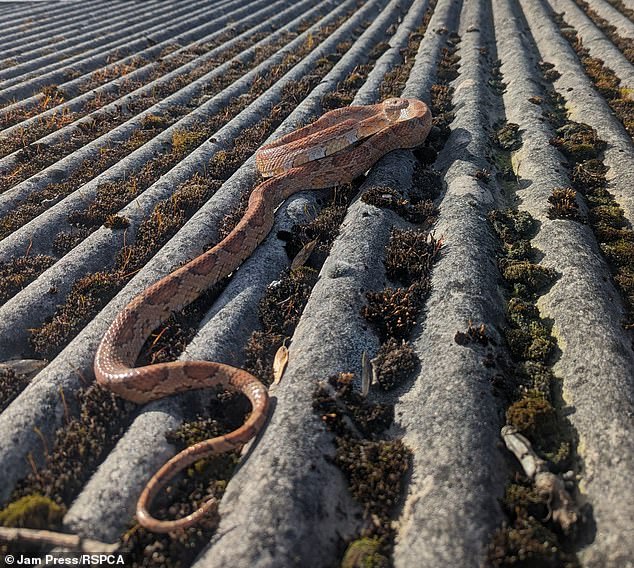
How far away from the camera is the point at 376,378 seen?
7.74 metres

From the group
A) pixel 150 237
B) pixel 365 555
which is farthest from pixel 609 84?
pixel 365 555

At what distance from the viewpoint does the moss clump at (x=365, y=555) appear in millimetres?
5434

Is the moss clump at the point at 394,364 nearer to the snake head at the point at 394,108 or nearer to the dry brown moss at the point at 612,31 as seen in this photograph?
the snake head at the point at 394,108

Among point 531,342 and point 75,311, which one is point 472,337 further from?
point 75,311

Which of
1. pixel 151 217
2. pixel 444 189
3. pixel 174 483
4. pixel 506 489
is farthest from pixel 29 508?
pixel 444 189

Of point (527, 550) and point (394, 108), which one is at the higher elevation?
point (394, 108)

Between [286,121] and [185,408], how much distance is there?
12.1 meters

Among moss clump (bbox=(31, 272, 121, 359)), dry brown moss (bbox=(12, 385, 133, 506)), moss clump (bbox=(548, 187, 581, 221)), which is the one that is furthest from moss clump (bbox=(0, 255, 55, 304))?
moss clump (bbox=(548, 187, 581, 221))

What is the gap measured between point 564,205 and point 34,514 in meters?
11.2

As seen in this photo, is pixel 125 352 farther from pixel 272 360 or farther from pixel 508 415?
pixel 508 415

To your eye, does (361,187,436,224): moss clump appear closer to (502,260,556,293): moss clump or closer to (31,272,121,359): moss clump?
(502,260,556,293): moss clump

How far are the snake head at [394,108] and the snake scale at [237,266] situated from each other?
1.3 inches

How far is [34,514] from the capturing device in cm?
603

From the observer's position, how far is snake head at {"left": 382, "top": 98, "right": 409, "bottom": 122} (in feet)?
50.1
